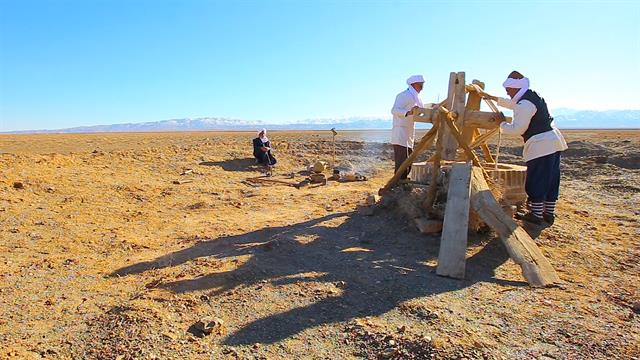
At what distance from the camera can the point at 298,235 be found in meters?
5.59

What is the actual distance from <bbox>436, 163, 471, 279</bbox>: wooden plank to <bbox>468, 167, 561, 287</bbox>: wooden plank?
122 mm

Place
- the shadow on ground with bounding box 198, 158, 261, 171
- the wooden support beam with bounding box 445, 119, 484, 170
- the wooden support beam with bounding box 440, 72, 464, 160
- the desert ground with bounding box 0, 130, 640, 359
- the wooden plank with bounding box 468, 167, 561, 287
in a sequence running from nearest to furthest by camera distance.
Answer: the desert ground with bounding box 0, 130, 640, 359
the wooden plank with bounding box 468, 167, 561, 287
the wooden support beam with bounding box 445, 119, 484, 170
the wooden support beam with bounding box 440, 72, 464, 160
the shadow on ground with bounding box 198, 158, 261, 171

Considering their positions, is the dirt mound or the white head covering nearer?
the dirt mound

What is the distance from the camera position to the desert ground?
3104 millimetres

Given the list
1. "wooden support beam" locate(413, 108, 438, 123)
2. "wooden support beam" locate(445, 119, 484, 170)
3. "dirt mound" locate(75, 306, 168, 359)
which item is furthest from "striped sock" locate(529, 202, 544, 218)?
"dirt mound" locate(75, 306, 168, 359)

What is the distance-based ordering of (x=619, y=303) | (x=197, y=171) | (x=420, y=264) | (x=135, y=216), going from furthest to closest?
(x=197, y=171), (x=135, y=216), (x=420, y=264), (x=619, y=303)

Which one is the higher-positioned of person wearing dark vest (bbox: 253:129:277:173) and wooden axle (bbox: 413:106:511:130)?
wooden axle (bbox: 413:106:511:130)

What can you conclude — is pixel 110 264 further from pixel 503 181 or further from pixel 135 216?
pixel 503 181

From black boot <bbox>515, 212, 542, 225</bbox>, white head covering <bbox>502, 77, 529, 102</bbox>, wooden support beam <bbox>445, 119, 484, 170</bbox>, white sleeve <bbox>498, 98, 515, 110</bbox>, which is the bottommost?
black boot <bbox>515, 212, 542, 225</bbox>

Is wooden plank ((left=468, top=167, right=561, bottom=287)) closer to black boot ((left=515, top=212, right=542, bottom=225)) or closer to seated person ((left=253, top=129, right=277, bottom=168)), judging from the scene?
black boot ((left=515, top=212, right=542, bottom=225))

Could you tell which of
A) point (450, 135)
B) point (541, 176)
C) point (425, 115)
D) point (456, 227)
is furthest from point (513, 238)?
point (425, 115)

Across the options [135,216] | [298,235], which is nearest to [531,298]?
[298,235]

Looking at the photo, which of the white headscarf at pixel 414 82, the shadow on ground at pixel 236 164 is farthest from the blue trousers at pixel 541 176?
the shadow on ground at pixel 236 164

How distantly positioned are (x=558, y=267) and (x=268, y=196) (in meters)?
5.46
